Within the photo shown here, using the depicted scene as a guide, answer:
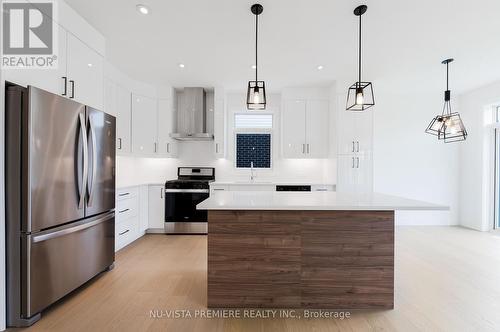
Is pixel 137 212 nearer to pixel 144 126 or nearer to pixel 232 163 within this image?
pixel 144 126

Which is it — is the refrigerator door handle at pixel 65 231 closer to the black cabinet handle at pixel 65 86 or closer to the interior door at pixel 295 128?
the black cabinet handle at pixel 65 86

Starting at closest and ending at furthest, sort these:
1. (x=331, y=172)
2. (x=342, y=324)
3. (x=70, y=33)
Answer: (x=342, y=324) → (x=70, y=33) → (x=331, y=172)

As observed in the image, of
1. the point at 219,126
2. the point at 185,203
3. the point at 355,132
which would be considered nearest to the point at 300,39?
the point at 355,132

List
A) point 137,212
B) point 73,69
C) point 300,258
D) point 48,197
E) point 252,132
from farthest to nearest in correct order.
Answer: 1. point 252,132
2. point 137,212
3. point 73,69
4. point 300,258
5. point 48,197

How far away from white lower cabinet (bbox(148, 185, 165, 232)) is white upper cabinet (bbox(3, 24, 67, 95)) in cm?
242

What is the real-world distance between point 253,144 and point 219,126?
82cm

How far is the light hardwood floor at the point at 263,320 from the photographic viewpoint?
1.96 metres

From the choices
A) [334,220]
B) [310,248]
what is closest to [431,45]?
[334,220]

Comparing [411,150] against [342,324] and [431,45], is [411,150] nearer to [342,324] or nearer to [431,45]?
[431,45]

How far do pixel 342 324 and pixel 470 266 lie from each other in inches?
90.0

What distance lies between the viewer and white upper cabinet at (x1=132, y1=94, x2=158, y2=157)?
4355 millimetres

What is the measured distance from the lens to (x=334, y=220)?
214cm

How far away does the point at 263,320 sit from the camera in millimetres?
2027

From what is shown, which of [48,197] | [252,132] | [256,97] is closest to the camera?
[48,197]
